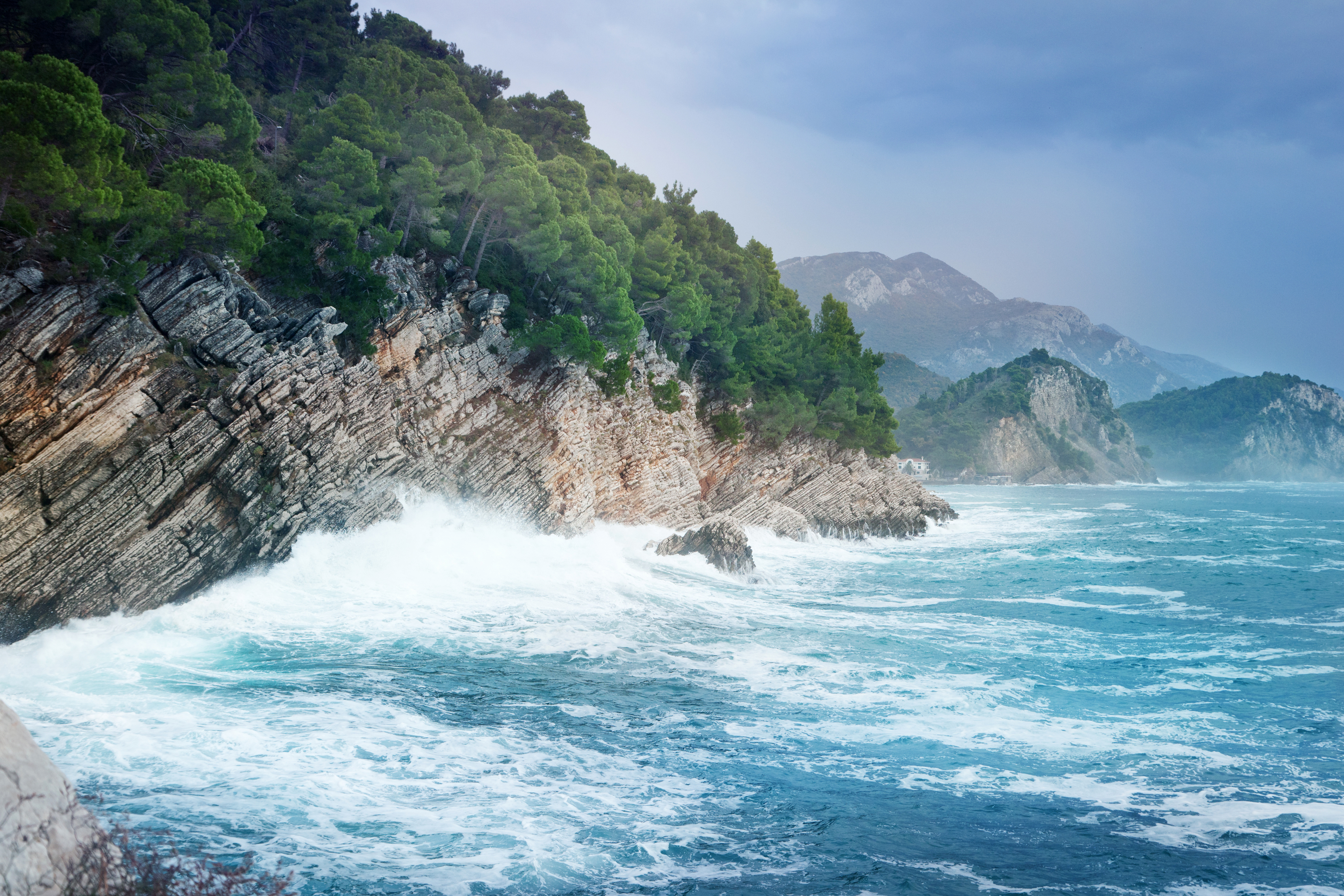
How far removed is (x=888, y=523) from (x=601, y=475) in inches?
811

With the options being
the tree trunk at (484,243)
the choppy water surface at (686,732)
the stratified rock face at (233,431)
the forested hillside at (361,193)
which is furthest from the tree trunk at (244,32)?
the choppy water surface at (686,732)

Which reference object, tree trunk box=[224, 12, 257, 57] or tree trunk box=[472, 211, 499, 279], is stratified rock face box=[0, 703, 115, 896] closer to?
tree trunk box=[472, 211, 499, 279]

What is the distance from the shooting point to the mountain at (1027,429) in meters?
143

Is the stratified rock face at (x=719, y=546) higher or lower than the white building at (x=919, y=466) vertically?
lower

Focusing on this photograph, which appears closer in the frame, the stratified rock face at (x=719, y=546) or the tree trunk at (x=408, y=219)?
the tree trunk at (x=408, y=219)

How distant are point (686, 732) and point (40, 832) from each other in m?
9.30

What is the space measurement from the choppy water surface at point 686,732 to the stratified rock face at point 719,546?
4475 mm

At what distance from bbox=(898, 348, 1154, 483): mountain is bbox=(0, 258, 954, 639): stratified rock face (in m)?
119

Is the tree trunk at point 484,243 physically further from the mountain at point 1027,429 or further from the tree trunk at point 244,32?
the mountain at point 1027,429

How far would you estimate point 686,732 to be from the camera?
13336mm

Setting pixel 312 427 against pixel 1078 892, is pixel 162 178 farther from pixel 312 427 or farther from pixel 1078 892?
pixel 1078 892

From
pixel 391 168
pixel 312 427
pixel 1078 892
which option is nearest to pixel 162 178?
pixel 312 427

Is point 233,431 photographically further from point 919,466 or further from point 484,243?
point 919,466

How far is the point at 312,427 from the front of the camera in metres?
21.9
